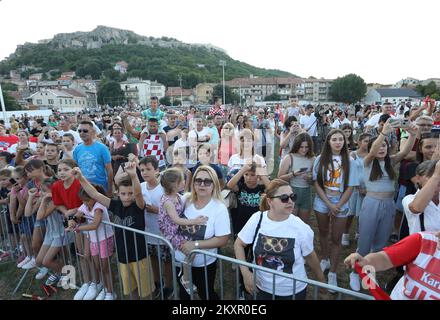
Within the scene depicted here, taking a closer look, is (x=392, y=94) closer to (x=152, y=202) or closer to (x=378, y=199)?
(x=378, y=199)

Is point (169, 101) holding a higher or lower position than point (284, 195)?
higher

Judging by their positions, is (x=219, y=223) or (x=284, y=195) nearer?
(x=284, y=195)

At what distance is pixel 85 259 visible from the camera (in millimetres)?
3385

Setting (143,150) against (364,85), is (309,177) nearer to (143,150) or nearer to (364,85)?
(143,150)

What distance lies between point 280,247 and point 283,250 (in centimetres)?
3

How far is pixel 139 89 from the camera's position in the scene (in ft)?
333

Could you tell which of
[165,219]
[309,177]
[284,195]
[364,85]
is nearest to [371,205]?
[309,177]

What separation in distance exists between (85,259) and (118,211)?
2.97 ft

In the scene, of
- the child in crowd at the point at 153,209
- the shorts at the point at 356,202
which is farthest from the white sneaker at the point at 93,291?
the shorts at the point at 356,202

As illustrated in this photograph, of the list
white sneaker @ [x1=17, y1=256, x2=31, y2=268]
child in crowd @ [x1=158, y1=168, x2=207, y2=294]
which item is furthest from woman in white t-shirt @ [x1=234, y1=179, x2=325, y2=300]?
white sneaker @ [x1=17, y1=256, x2=31, y2=268]

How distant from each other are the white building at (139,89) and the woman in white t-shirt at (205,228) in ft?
342

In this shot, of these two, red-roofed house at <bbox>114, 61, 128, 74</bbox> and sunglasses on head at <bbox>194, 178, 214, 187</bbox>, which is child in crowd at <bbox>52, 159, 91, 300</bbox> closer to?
sunglasses on head at <bbox>194, 178, 214, 187</bbox>

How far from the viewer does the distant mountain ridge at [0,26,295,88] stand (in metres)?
110
